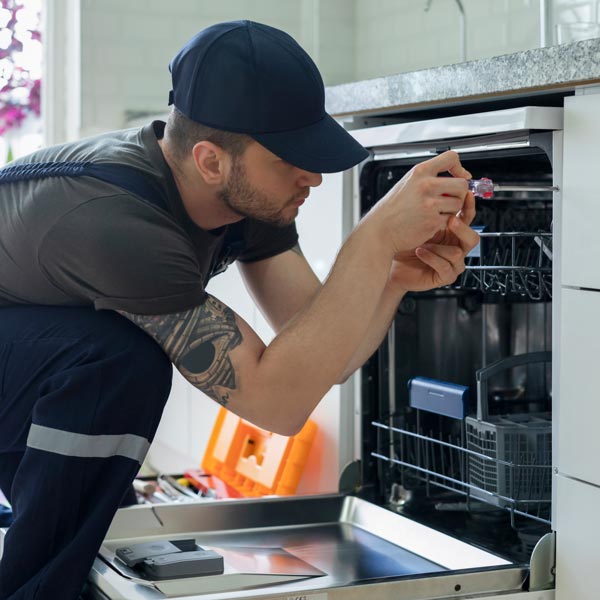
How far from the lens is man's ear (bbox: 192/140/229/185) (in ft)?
4.62

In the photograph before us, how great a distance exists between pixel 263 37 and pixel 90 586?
2.53ft

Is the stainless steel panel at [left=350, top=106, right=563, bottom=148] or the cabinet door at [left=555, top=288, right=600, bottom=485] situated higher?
the stainless steel panel at [left=350, top=106, right=563, bottom=148]

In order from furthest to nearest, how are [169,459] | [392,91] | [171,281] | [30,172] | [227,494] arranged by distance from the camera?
[169,459], [227,494], [392,91], [30,172], [171,281]

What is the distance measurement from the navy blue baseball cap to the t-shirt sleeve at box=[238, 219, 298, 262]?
312mm

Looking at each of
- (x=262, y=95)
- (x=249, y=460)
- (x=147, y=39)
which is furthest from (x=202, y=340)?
(x=147, y=39)

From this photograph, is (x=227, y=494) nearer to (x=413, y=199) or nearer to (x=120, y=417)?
(x=120, y=417)

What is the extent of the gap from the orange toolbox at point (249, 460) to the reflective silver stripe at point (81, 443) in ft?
1.86

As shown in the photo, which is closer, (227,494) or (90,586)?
(90,586)

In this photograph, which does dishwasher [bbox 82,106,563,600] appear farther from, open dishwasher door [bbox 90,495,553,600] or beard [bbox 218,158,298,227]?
beard [bbox 218,158,298,227]

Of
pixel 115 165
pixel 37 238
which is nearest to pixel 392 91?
pixel 115 165

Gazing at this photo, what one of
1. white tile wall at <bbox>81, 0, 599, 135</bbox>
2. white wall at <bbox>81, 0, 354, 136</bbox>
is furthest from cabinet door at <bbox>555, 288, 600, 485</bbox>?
white wall at <bbox>81, 0, 354, 136</bbox>

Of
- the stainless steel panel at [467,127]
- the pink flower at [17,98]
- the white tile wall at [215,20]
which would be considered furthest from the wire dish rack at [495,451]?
the pink flower at [17,98]

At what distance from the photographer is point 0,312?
152 centimetres

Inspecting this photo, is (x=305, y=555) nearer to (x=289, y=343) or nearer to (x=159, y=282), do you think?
(x=289, y=343)
